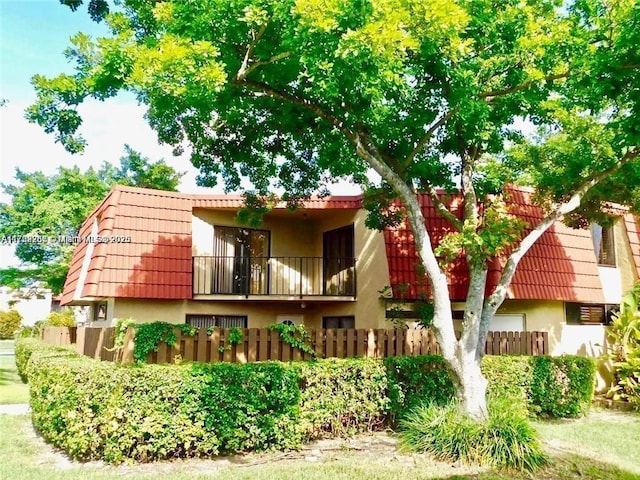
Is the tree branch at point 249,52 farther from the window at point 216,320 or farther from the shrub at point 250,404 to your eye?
the window at point 216,320

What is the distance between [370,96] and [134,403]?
19.0 feet

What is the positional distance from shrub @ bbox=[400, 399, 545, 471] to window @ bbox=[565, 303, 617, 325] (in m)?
8.93

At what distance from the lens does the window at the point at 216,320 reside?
699 inches

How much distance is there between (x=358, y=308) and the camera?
17.5 meters

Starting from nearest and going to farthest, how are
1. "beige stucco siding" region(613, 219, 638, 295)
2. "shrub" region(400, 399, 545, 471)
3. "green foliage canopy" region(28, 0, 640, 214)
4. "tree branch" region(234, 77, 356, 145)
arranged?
"green foliage canopy" region(28, 0, 640, 214)
"shrub" region(400, 399, 545, 471)
"tree branch" region(234, 77, 356, 145)
"beige stucco siding" region(613, 219, 638, 295)

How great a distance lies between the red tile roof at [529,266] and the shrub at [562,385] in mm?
2693

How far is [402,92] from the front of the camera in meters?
8.91

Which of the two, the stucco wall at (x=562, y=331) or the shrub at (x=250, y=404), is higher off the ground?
the stucco wall at (x=562, y=331)

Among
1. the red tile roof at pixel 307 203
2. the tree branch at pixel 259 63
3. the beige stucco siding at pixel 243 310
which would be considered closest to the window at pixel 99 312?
the beige stucco siding at pixel 243 310

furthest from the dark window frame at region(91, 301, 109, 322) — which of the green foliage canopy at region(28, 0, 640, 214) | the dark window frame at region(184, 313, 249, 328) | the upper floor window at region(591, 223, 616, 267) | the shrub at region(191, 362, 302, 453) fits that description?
the upper floor window at region(591, 223, 616, 267)

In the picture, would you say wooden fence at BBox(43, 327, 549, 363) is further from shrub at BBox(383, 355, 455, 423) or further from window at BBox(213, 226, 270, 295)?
window at BBox(213, 226, 270, 295)

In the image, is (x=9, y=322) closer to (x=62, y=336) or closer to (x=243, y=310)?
(x=62, y=336)

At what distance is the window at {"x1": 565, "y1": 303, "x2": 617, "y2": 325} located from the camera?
57.0 ft

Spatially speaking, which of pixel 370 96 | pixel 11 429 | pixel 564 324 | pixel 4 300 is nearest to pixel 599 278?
pixel 564 324
